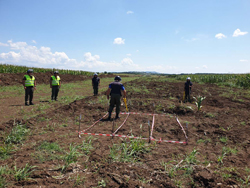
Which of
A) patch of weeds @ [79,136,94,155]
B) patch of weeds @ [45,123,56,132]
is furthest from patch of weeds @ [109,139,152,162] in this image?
patch of weeds @ [45,123,56,132]

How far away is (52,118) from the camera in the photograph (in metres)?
7.19

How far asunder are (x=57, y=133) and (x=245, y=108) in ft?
36.0

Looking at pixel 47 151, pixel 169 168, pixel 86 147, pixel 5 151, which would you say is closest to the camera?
pixel 169 168

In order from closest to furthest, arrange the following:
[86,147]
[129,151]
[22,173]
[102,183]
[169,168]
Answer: [102,183], [22,173], [169,168], [129,151], [86,147]

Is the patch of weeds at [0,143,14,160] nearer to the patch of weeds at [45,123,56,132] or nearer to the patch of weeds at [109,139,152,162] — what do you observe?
the patch of weeds at [45,123,56,132]

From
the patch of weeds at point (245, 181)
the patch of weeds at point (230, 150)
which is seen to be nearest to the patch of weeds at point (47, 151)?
the patch of weeds at point (245, 181)

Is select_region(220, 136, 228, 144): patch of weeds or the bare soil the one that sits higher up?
select_region(220, 136, 228, 144): patch of weeds

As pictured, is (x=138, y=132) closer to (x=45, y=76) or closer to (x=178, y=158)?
(x=178, y=158)

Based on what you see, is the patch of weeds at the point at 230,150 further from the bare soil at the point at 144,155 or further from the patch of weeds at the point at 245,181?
the patch of weeds at the point at 245,181

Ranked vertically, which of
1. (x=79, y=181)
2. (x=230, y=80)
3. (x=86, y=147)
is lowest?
(x=79, y=181)

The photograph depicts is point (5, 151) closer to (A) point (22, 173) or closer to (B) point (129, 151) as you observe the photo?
(A) point (22, 173)

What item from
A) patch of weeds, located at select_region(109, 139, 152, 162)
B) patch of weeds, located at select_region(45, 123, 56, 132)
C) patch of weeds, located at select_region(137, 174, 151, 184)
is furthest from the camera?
patch of weeds, located at select_region(45, 123, 56, 132)

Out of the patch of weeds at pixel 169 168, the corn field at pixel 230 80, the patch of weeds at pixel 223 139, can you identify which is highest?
the corn field at pixel 230 80

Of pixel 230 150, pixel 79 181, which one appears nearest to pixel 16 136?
pixel 79 181
